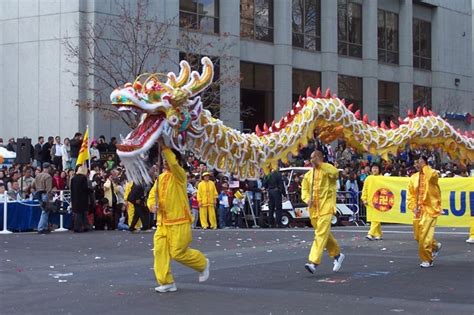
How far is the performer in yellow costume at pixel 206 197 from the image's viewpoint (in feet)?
77.2

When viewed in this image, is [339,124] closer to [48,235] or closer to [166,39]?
[48,235]

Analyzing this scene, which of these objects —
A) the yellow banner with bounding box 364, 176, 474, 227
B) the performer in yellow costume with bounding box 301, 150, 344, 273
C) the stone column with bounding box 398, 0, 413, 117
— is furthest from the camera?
the stone column with bounding box 398, 0, 413, 117

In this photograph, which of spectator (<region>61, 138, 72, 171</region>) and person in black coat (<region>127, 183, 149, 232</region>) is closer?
person in black coat (<region>127, 183, 149, 232</region>)

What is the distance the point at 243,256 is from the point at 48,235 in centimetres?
749

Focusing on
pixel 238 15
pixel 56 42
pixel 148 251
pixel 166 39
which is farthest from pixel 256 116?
pixel 148 251

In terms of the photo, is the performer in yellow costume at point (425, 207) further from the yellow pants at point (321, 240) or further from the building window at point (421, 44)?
the building window at point (421, 44)

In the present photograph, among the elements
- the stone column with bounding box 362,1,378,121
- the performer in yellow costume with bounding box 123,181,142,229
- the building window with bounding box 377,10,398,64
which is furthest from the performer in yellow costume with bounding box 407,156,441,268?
the building window with bounding box 377,10,398,64

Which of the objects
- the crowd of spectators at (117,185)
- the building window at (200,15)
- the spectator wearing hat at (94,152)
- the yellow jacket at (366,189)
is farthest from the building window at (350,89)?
the yellow jacket at (366,189)

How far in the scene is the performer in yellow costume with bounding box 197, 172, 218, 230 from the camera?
23531 millimetres

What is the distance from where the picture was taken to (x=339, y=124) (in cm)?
1273

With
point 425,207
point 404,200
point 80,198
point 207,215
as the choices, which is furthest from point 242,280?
point 207,215

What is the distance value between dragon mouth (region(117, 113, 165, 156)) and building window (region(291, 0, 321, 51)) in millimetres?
28677

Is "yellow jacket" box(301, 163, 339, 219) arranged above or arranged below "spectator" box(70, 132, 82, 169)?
below

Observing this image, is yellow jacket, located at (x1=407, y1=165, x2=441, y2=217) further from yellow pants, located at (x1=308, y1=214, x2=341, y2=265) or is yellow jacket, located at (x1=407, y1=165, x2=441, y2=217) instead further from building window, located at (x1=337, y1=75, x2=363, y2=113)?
building window, located at (x1=337, y1=75, x2=363, y2=113)
